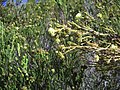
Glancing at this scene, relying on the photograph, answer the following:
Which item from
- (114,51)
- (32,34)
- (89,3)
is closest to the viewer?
(114,51)

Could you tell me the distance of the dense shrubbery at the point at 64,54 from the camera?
3.03 meters

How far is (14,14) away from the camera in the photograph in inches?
259

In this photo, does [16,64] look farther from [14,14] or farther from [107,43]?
[14,14]

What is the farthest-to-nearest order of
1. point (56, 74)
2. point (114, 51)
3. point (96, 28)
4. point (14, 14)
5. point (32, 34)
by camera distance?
point (14, 14)
point (32, 34)
point (56, 74)
point (96, 28)
point (114, 51)

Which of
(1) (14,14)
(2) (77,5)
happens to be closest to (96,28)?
(2) (77,5)

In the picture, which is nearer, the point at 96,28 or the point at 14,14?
the point at 96,28

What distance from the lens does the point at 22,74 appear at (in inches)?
145

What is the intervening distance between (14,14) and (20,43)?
2.67 meters

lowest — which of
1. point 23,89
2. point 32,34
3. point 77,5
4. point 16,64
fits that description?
point 23,89

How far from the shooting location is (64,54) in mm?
3396

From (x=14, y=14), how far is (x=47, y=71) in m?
3.10

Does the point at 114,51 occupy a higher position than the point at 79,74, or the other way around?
the point at 114,51

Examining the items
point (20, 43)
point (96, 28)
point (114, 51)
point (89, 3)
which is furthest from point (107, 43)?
point (20, 43)

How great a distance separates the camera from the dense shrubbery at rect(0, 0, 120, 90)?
3.03 metres
